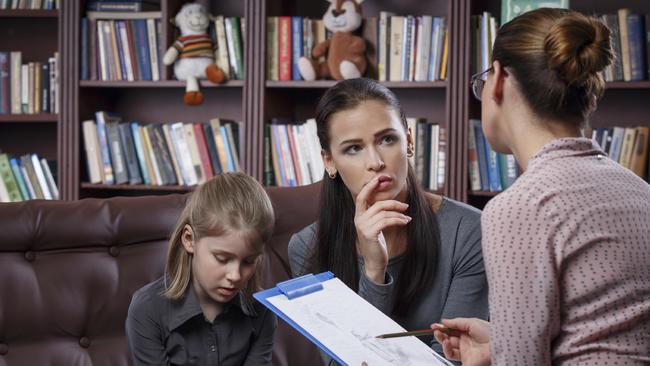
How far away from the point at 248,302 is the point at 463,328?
0.63m

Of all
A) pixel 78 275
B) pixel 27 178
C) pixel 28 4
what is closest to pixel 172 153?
pixel 27 178

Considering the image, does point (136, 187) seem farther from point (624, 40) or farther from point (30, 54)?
point (624, 40)

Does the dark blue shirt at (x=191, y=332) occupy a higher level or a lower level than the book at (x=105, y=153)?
lower

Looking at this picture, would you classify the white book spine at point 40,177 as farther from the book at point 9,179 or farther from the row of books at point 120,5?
the row of books at point 120,5

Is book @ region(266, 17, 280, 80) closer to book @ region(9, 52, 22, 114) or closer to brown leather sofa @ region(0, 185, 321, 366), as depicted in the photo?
book @ region(9, 52, 22, 114)

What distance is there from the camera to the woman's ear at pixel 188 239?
5.79 feet

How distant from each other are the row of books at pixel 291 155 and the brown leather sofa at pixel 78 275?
1.36 m

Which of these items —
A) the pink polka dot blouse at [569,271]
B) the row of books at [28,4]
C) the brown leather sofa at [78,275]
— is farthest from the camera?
the row of books at [28,4]

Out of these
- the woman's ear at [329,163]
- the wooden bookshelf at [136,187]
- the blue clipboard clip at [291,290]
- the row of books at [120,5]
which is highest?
the row of books at [120,5]

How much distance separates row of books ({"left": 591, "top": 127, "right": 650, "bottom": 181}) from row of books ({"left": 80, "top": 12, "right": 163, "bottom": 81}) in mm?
1858

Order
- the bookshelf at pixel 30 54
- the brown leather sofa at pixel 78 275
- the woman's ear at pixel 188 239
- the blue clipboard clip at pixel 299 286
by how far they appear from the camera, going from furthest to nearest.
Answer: the bookshelf at pixel 30 54 < the brown leather sofa at pixel 78 275 < the woman's ear at pixel 188 239 < the blue clipboard clip at pixel 299 286

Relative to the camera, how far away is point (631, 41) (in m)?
3.06

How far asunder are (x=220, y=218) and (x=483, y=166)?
1722 mm

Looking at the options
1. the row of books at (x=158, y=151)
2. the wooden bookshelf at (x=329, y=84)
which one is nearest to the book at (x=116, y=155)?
Answer: the row of books at (x=158, y=151)
